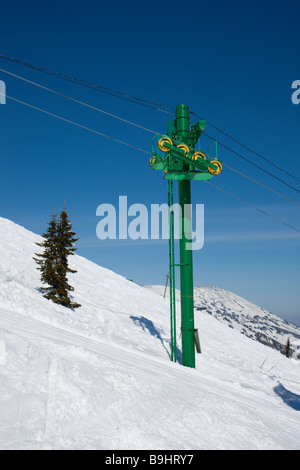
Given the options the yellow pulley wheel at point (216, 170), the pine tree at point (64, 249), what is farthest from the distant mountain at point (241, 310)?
the yellow pulley wheel at point (216, 170)

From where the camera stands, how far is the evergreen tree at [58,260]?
21136 mm

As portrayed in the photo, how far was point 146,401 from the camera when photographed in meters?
7.21

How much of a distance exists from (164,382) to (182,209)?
8631mm

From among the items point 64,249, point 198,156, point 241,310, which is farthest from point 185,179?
point 241,310

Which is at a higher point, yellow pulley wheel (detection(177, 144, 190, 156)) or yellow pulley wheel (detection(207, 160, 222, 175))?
yellow pulley wheel (detection(177, 144, 190, 156))

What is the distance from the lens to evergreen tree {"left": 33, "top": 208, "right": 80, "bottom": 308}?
21.1m

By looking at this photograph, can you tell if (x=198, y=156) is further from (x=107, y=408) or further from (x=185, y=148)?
(x=107, y=408)

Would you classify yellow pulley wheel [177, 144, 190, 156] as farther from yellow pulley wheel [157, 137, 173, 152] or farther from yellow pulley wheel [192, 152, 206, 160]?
yellow pulley wheel [157, 137, 173, 152]

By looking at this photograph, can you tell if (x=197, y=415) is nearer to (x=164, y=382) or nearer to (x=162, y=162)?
(x=164, y=382)

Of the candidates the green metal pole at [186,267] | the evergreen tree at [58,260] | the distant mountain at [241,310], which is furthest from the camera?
the distant mountain at [241,310]

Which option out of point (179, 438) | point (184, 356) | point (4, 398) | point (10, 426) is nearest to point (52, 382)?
point (4, 398)

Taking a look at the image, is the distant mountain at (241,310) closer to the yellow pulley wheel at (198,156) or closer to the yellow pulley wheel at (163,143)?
the yellow pulley wheel at (198,156)

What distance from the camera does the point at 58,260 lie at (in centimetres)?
2267

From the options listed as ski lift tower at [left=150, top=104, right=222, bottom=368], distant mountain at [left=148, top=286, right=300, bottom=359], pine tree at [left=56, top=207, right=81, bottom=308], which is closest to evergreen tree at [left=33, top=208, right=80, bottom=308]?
pine tree at [left=56, top=207, right=81, bottom=308]
